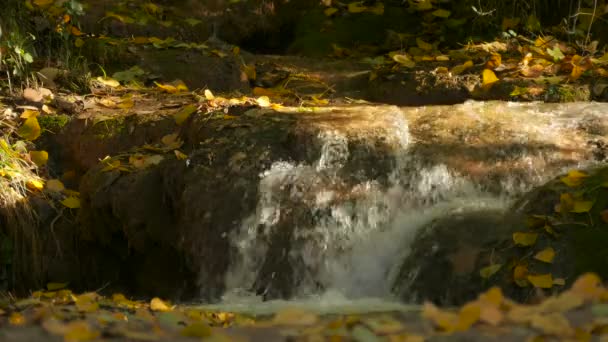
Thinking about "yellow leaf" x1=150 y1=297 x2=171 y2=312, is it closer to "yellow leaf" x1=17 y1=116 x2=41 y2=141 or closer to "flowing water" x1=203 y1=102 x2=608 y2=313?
"flowing water" x1=203 y1=102 x2=608 y2=313

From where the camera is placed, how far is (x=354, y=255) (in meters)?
4.89

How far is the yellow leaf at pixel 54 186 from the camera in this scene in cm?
604

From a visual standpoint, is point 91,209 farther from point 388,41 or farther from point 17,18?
point 388,41

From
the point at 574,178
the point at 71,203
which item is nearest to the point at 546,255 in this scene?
→ the point at 574,178

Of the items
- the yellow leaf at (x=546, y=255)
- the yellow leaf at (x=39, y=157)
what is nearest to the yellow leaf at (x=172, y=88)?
the yellow leaf at (x=39, y=157)

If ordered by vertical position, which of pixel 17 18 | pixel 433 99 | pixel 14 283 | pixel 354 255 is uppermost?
pixel 17 18

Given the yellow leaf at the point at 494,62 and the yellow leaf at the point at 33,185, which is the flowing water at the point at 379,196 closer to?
the yellow leaf at the point at 494,62

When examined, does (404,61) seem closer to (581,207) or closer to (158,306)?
(581,207)

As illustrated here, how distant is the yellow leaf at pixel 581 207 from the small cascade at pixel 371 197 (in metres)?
0.58

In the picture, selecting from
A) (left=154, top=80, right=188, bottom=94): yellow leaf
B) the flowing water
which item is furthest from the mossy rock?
(left=154, top=80, right=188, bottom=94): yellow leaf

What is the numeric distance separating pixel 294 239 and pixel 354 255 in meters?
0.29

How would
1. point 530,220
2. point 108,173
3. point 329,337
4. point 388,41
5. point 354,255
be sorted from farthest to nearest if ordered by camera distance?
point 388,41 < point 108,173 < point 354,255 < point 530,220 < point 329,337

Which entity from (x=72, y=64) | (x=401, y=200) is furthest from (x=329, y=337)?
(x=72, y=64)

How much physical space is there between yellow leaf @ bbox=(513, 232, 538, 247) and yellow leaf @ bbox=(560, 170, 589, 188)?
14.6 inches
